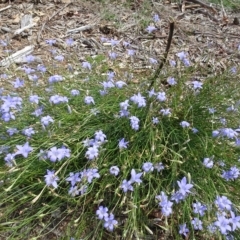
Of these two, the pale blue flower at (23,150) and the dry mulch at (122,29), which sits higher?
the pale blue flower at (23,150)

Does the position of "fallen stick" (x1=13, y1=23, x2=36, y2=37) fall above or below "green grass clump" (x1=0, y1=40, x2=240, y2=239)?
below

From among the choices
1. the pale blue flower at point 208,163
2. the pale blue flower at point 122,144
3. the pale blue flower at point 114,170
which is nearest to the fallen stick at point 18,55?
the pale blue flower at point 122,144

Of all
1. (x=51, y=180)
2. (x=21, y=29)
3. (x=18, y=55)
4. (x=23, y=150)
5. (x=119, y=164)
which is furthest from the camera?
(x=21, y=29)

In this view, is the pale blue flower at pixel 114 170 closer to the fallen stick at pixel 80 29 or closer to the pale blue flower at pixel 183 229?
the pale blue flower at pixel 183 229

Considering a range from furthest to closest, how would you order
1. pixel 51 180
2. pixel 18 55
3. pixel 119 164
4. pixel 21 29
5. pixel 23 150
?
pixel 21 29 < pixel 18 55 < pixel 119 164 < pixel 23 150 < pixel 51 180

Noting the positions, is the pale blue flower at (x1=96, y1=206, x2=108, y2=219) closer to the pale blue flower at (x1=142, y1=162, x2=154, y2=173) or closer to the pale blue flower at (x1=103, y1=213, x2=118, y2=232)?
the pale blue flower at (x1=103, y1=213, x2=118, y2=232)

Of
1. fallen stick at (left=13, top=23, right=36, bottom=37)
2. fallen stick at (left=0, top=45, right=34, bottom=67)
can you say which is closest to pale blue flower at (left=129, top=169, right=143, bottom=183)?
fallen stick at (left=0, top=45, right=34, bottom=67)

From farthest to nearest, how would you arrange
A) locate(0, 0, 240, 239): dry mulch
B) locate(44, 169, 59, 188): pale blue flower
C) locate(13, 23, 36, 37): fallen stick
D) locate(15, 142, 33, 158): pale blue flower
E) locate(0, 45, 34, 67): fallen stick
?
1. locate(13, 23, 36, 37): fallen stick
2. locate(0, 0, 240, 239): dry mulch
3. locate(0, 45, 34, 67): fallen stick
4. locate(15, 142, 33, 158): pale blue flower
5. locate(44, 169, 59, 188): pale blue flower

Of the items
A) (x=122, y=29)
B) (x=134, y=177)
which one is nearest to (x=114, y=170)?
(x=134, y=177)

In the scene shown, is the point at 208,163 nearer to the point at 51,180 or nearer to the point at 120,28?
the point at 51,180
